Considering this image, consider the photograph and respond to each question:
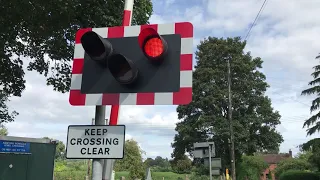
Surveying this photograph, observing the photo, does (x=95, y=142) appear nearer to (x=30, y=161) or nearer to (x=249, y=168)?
(x=30, y=161)

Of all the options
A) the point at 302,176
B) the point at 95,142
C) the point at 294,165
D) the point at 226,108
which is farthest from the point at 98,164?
the point at 294,165

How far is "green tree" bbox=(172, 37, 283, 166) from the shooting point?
35.6m

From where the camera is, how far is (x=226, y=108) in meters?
37.2

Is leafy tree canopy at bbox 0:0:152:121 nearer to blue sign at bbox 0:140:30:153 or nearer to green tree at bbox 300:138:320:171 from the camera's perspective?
blue sign at bbox 0:140:30:153

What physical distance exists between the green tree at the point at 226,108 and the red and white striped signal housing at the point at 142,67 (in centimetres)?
3206

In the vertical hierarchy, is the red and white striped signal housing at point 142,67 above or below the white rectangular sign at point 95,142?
above

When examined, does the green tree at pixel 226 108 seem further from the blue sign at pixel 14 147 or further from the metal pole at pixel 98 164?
the metal pole at pixel 98 164

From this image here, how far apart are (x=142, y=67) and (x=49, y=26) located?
5.84 meters

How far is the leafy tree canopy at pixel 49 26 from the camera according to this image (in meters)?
7.86

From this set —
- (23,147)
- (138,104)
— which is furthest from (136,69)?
(23,147)

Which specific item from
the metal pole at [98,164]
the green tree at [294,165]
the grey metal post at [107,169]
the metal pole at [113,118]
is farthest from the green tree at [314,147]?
the metal pole at [98,164]

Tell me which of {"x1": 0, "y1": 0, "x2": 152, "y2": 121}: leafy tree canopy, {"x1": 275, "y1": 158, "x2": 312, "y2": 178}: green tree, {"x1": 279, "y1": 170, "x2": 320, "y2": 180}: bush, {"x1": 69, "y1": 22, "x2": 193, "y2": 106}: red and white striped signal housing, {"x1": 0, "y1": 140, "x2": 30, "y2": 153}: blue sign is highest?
{"x1": 0, "y1": 0, "x2": 152, "y2": 121}: leafy tree canopy

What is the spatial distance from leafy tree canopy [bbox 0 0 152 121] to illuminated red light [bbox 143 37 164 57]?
517cm

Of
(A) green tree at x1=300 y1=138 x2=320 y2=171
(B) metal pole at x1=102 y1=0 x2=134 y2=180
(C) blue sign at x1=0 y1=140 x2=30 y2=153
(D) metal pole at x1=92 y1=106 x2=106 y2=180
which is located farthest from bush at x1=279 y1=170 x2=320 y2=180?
(D) metal pole at x1=92 y1=106 x2=106 y2=180
